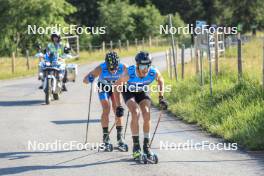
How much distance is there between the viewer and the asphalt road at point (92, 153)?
953cm

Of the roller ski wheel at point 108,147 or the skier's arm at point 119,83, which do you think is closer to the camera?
the skier's arm at point 119,83

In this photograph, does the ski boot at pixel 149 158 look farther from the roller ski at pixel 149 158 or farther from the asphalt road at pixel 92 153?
the asphalt road at pixel 92 153

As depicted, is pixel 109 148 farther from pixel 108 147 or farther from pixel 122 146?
pixel 122 146

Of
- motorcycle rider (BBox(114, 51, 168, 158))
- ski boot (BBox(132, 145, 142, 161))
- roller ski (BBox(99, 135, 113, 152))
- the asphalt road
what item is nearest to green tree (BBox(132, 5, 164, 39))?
the asphalt road

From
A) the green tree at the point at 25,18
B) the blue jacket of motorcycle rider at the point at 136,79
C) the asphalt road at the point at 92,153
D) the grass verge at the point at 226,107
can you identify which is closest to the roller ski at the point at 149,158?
the asphalt road at the point at 92,153

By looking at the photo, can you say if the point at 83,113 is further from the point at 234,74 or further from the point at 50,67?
the point at 234,74

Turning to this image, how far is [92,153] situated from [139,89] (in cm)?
141

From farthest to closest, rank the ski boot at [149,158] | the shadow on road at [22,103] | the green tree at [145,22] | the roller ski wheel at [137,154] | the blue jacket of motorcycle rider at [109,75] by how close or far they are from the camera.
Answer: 1. the green tree at [145,22]
2. the shadow on road at [22,103]
3. the blue jacket of motorcycle rider at [109,75]
4. the roller ski wheel at [137,154]
5. the ski boot at [149,158]

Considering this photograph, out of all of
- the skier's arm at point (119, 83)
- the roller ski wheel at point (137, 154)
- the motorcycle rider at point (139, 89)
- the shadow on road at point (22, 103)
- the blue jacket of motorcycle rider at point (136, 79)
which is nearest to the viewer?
the roller ski wheel at point (137, 154)

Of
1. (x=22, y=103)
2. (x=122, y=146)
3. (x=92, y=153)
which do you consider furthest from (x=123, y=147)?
(x=22, y=103)

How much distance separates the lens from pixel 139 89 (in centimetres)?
1066

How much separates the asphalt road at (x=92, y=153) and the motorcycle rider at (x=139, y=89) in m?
0.57

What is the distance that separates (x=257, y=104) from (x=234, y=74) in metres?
5.50

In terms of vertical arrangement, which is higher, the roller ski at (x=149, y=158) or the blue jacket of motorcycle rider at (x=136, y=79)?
the blue jacket of motorcycle rider at (x=136, y=79)
